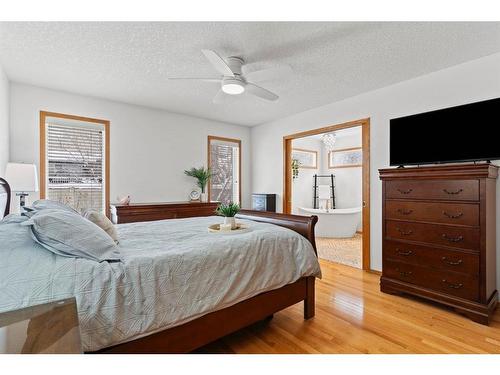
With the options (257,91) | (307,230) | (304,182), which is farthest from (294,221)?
(304,182)

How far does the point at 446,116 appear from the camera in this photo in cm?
270

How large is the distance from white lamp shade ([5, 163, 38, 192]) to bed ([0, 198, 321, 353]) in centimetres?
125

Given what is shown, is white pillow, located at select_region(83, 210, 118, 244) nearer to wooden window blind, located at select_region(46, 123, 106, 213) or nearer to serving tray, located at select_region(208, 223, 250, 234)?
serving tray, located at select_region(208, 223, 250, 234)

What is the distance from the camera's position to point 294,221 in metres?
2.33

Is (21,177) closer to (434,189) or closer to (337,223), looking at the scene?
(434,189)

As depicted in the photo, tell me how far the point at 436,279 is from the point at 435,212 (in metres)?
0.66

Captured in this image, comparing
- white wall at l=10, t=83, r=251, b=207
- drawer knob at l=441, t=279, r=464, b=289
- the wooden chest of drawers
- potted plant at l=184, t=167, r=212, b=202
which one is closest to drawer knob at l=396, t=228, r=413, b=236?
drawer knob at l=441, t=279, r=464, b=289

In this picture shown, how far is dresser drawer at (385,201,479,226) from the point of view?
2.26m

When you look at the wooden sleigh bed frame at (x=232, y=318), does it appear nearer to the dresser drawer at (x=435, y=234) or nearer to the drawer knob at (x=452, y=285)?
the dresser drawer at (x=435, y=234)

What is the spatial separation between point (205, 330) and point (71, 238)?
939 millimetres

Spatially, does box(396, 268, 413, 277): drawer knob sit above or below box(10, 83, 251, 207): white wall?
below

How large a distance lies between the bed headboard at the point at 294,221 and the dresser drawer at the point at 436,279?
118cm

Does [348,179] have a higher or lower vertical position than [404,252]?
higher

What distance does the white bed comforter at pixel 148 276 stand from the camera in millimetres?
1105
